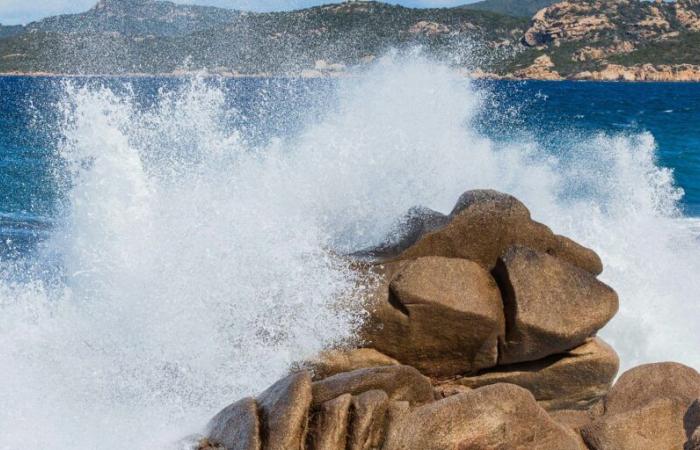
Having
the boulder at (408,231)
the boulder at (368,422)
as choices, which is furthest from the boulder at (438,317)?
the boulder at (368,422)

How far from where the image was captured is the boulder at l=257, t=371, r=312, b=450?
6945 millimetres

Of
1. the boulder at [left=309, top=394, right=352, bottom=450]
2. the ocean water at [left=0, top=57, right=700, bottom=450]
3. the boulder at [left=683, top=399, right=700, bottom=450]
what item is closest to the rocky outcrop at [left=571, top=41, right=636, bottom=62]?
the ocean water at [left=0, top=57, right=700, bottom=450]

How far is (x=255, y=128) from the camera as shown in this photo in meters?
31.9

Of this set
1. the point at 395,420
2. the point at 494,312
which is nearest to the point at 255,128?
the point at 494,312

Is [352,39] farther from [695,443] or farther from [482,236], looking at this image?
[695,443]

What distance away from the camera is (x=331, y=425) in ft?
23.0

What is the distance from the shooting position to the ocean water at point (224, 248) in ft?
30.3

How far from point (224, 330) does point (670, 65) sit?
431ft

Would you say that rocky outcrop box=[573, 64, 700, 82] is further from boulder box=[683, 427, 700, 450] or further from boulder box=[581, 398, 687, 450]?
boulder box=[683, 427, 700, 450]

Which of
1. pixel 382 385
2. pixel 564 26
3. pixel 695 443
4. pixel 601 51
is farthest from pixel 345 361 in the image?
pixel 564 26

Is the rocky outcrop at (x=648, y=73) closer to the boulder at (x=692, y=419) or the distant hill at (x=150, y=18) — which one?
the distant hill at (x=150, y=18)

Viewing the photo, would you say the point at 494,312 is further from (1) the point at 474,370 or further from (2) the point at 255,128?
(2) the point at 255,128

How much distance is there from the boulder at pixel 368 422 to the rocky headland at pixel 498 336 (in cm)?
27

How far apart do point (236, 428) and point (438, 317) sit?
8.98 feet
